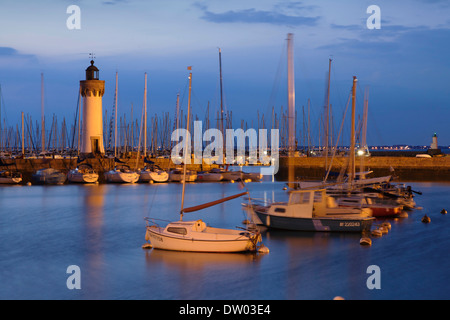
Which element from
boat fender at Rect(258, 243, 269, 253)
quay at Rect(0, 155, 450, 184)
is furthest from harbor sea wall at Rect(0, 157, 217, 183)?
boat fender at Rect(258, 243, 269, 253)

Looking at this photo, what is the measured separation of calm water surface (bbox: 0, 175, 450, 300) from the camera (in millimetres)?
15031

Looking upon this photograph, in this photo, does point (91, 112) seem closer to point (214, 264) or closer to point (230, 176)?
point (230, 176)

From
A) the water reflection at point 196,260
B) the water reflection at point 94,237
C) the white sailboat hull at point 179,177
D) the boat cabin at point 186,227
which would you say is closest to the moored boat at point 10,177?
the water reflection at point 94,237

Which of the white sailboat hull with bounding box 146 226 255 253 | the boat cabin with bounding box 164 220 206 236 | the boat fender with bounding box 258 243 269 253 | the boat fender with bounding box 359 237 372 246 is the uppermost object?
the boat cabin with bounding box 164 220 206 236

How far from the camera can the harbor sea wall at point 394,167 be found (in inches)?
2267

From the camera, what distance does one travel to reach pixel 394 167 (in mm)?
59938

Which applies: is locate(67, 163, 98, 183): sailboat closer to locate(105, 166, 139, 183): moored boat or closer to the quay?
locate(105, 166, 139, 183): moored boat

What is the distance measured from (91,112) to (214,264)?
120ft

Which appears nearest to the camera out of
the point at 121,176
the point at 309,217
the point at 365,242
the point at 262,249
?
the point at 262,249

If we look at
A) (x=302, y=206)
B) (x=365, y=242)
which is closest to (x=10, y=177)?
(x=302, y=206)

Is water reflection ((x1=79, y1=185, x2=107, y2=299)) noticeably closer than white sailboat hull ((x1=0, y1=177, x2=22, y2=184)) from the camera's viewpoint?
Yes

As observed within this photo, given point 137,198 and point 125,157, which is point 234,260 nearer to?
point 137,198

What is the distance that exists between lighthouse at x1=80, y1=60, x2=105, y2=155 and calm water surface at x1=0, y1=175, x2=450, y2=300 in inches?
871
